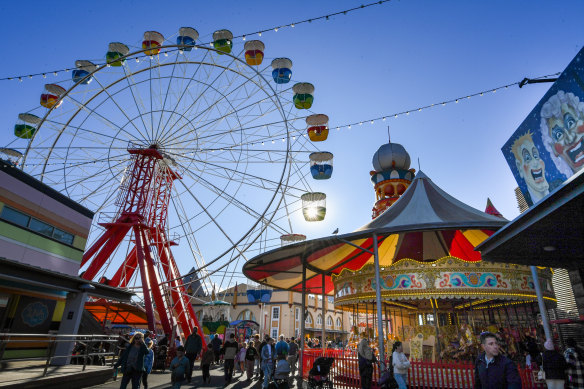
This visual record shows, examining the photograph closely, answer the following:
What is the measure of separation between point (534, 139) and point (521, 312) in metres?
18.4

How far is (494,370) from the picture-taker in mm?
3432

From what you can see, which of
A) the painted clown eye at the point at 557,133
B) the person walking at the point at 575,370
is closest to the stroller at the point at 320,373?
the person walking at the point at 575,370

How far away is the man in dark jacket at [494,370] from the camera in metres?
3.29

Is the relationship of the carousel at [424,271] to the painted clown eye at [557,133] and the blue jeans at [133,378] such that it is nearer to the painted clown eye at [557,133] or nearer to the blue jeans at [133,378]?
the painted clown eye at [557,133]

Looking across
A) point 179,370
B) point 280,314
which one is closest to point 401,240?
point 179,370

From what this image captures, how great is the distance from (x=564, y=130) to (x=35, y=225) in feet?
48.1

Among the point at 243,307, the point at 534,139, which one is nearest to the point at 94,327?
the point at 534,139

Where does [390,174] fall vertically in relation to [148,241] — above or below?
above

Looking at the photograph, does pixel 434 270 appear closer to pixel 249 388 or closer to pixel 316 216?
pixel 249 388

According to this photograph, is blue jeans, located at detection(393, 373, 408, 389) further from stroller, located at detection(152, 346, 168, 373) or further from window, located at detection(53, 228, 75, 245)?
window, located at detection(53, 228, 75, 245)

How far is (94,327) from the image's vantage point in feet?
53.4

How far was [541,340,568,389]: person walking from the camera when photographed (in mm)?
6199

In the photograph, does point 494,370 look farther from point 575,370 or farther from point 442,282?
point 442,282

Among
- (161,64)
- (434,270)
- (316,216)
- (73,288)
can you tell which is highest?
(161,64)
